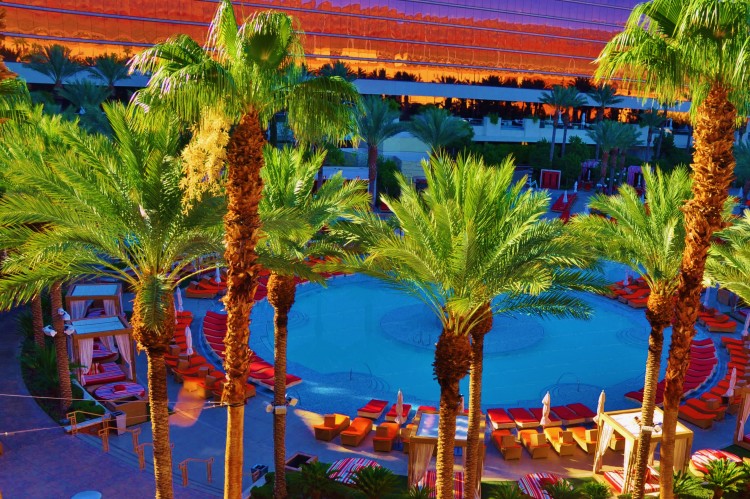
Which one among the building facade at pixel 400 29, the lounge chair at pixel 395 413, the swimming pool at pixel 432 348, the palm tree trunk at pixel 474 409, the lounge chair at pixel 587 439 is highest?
the building facade at pixel 400 29

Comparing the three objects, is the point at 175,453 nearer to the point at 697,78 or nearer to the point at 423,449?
the point at 423,449

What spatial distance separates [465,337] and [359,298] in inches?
769

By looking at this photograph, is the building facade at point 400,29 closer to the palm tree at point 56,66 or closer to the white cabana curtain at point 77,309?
the palm tree at point 56,66

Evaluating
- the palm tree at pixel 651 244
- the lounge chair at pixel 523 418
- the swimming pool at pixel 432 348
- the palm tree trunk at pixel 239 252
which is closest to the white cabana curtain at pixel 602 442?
the palm tree at pixel 651 244

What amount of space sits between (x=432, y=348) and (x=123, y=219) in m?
15.4

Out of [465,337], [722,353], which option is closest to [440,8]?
[722,353]

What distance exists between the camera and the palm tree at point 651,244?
13562 mm

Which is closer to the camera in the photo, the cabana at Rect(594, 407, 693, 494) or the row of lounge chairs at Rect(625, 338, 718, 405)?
the cabana at Rect(594, 407, 693, 494)

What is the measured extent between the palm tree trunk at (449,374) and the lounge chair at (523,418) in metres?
7.13

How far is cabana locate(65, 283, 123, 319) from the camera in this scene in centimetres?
2228

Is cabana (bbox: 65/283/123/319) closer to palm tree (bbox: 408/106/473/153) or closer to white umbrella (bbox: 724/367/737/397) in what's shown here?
white umbrella (bbox: 724/367/737/397)

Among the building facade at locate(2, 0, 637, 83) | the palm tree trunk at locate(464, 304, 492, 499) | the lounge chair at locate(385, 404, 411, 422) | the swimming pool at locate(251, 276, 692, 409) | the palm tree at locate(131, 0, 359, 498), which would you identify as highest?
the building facade at locate(2, 0, 637, 83)

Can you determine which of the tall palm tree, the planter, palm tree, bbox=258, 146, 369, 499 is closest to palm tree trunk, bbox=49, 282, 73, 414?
the planter

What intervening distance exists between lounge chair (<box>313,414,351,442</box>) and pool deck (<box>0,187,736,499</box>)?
18 cm
